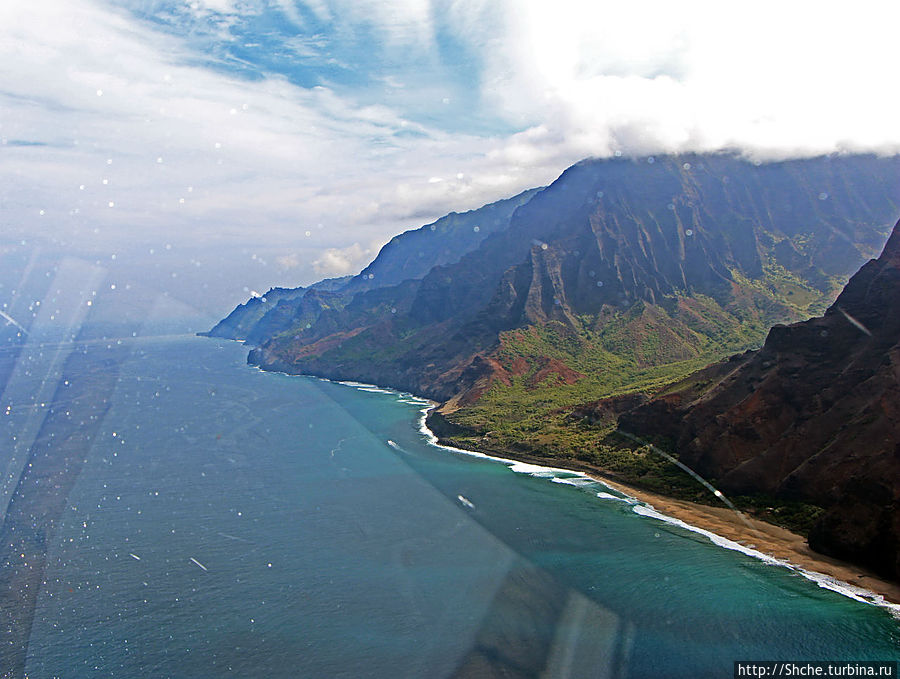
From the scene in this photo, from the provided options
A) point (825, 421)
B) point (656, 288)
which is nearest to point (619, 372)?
point (656, 288)

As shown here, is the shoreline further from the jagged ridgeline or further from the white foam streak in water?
the jagged ridgeline

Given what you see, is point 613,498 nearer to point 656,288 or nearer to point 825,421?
point 825,421

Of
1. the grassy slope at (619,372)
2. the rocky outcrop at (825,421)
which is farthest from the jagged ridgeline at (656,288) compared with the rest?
the rocky outcrop at (825,421)

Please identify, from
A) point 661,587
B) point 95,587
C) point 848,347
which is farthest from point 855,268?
point 95,587

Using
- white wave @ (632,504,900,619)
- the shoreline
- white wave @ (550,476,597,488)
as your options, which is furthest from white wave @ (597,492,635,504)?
white wave @ (550,476,597,488)

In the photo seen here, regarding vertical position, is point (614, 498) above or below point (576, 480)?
above

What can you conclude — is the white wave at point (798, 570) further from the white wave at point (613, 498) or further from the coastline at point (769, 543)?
the white wave at point (613, 498)
